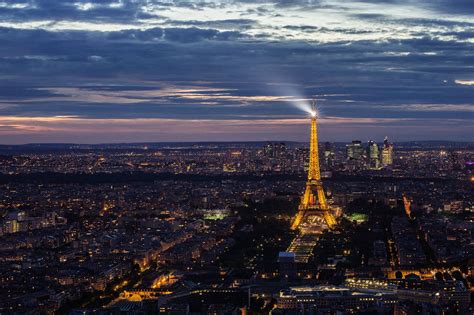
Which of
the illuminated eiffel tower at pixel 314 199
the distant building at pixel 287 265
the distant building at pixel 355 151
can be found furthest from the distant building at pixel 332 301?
the distant building at pixel 355 151

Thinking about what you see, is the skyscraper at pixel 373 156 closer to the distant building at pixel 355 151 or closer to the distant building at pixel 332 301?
the distant building at pixel 355 151

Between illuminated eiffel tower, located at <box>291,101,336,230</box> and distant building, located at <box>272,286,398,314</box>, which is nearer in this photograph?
distant building, located at <box>272,286,398,314</box>

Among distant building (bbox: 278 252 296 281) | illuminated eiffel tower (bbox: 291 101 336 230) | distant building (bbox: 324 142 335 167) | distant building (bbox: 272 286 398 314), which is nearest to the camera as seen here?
distant building (bbox: 272 286 398 314)

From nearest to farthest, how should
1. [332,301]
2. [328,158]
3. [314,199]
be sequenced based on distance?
1. [332,301]
2. [314,199]
3. [328,158]

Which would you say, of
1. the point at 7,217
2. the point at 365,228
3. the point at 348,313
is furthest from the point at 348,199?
the point at 348,313

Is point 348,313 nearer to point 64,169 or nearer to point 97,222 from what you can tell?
point 97,222

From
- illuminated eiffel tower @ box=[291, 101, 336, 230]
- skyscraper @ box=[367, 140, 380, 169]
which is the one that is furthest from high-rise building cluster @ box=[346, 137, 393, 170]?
illuminated eiffel tower @ box=[291, 101, 336, 230]

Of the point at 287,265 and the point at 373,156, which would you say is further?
the point at 373,156

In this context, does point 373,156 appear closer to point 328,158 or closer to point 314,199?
point 328,158

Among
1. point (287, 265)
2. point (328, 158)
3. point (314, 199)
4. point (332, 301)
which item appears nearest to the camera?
point (332, 301)

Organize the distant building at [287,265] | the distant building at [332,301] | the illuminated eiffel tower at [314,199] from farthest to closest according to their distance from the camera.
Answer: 1. the illuminated eiffel tower at [314,199]
2. the distant building at [287,265]
3. the distant building at [332,301]

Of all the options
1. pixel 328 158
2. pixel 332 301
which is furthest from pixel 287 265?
pixel 328 158

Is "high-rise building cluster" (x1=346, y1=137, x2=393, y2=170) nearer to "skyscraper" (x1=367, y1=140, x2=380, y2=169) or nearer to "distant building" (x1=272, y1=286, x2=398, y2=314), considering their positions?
"skyscraper" (x1=367, y1=140, x2=380, y2=169)

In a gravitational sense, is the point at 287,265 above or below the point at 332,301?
above
